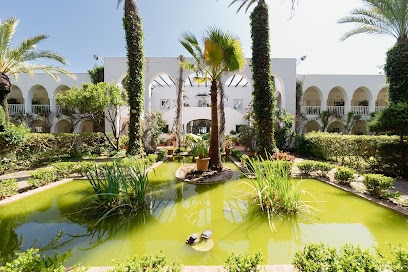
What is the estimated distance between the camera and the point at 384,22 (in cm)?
1064

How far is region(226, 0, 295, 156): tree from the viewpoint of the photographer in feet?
→ 31.8

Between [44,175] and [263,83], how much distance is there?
912 centimetres

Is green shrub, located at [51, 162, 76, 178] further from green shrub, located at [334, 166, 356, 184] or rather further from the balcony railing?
the balcony railing

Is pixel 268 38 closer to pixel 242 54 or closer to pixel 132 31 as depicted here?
pixel 242 54

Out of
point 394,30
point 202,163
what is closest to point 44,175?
point 202,163

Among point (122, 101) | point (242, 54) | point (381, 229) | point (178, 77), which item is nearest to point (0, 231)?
point (381, 229)

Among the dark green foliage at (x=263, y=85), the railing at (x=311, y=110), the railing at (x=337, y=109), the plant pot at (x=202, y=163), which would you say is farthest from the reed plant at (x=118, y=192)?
the railing at (x=337, y=109)

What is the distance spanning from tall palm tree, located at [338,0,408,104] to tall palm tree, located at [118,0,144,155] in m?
11.9

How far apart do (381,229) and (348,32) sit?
11.8 m

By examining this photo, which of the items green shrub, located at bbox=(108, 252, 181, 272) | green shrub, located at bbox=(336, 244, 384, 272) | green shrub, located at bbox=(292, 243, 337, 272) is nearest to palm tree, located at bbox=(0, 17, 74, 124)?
green shrub, located at bbox=(108, 252, 181, 272)

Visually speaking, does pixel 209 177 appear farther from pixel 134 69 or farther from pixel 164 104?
pixel 164 104

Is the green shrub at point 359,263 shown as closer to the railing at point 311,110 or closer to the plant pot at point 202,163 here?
the plant pot at point 202,163

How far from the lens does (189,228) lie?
3.98 m

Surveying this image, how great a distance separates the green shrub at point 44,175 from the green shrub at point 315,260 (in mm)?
7319
